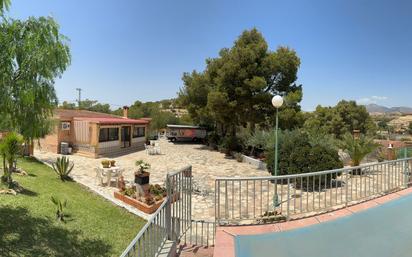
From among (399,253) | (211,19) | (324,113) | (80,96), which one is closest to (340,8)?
(211,19)

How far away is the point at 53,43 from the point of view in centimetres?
403

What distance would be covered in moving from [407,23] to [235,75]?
10796 millimetres

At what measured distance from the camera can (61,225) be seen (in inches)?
257

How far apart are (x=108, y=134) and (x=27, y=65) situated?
18.4 meters

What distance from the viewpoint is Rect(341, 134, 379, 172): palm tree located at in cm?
1258

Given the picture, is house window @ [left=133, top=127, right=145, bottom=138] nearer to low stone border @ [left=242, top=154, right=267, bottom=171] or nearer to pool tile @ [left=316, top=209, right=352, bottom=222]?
low stone border @ [left=242, top=154, right=267, bottom=171]

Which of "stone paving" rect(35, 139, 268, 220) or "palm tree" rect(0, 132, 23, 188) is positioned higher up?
"palm tree" rect(0, 132, 23, 188)

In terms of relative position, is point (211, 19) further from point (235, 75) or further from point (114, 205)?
point (114, 205)

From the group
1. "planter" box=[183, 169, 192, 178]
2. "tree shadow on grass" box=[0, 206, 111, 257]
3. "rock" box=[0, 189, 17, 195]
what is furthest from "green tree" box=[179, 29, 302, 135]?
"planter" box=[183, 169, 192, 178]

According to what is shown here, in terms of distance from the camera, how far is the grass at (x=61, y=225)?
5.33 m

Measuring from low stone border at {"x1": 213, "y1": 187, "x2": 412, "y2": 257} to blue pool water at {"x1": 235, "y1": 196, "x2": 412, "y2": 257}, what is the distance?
11 centimetres

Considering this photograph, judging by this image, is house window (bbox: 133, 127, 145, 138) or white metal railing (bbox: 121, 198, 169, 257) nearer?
white metal railing (bbox: 121, 198, 169, 257)

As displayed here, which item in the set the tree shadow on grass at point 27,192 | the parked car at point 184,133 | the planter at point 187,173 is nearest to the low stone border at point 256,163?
the tree shadow on grass at point 27,192

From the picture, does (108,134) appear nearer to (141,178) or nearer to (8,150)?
(8,150)
